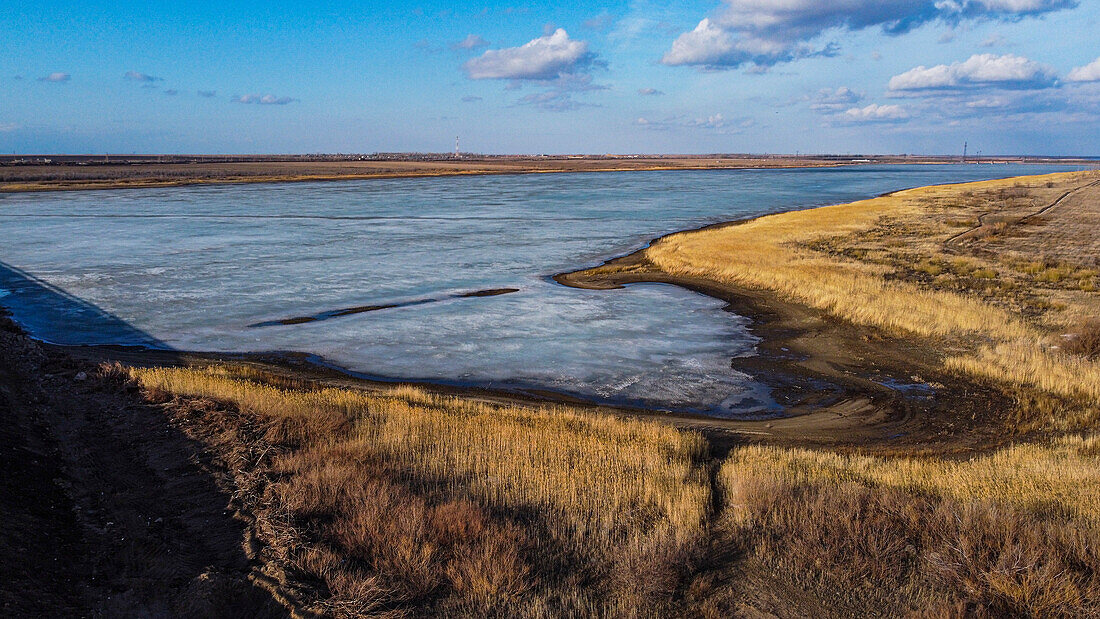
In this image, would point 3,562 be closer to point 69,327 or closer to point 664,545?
point 664,545

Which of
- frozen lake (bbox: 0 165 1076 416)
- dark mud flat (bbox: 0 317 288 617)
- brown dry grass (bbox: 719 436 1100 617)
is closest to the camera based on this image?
dark mud flat (bbox: 0 317 288 617)

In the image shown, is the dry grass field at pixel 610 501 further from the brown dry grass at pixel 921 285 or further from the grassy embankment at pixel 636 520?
the brown dry grass at pixel 921 285

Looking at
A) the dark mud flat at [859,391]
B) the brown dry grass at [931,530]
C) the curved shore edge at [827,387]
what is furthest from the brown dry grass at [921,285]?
the brown dry grass at [931,530]

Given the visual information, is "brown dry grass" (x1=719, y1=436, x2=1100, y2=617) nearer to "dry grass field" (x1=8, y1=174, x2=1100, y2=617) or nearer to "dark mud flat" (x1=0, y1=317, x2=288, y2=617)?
"dry grass field" (x1=8, y1=174, x2=1100, y2=617)

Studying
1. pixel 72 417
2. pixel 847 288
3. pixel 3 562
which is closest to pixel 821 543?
pixel 3 562

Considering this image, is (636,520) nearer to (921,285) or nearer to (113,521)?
(113,521)

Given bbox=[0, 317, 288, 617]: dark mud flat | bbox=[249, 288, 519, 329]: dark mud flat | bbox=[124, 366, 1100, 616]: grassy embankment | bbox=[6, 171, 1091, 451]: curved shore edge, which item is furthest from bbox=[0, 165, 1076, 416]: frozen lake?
bbox=[0, 317, 288, 617]: dark mud flat

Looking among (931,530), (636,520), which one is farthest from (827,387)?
(636,520)
